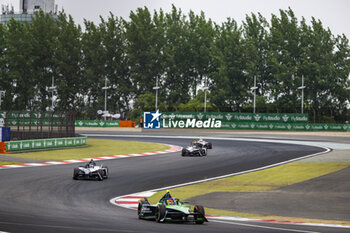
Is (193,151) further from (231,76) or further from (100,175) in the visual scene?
(231,76)

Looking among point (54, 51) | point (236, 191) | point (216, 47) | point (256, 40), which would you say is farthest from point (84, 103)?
point (236, 191)

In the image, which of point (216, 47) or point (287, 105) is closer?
point (287, 105)

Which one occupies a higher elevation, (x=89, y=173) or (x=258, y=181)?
(x=89, y=173)

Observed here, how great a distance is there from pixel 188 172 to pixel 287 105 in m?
71.7

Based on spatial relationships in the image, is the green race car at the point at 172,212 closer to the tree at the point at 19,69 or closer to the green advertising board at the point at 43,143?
the green advertising board at the point at 43,143

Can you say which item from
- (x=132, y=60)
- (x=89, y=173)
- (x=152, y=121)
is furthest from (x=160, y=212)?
(x=132, y=60)

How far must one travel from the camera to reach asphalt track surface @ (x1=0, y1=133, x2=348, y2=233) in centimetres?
1187

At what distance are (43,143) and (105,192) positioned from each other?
20.5 m

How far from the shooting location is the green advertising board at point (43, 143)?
35.0m

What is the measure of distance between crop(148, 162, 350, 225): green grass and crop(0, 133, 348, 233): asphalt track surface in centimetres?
140

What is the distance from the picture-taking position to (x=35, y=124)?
38.3m

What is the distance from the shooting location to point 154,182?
22.2 meters

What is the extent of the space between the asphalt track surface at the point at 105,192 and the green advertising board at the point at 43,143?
722cm

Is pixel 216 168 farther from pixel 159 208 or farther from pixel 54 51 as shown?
pixel 54 51
